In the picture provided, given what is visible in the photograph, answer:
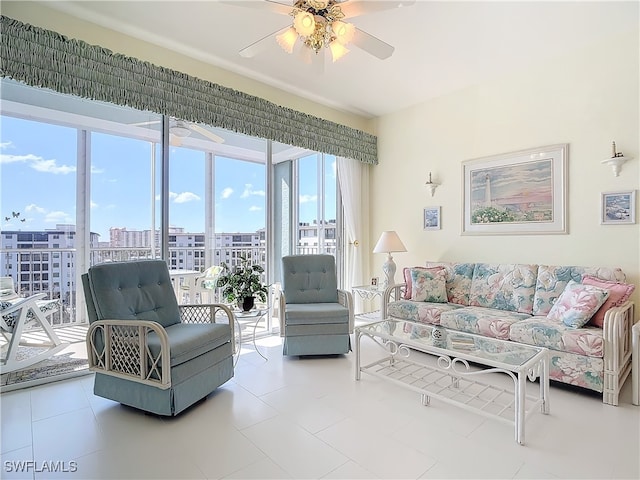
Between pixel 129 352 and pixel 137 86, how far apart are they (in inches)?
78.0

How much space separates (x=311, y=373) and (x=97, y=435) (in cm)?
145

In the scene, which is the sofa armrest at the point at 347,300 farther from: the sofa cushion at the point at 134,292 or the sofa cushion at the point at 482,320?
the sofa cushion at the point at 134,292

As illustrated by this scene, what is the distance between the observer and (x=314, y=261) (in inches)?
140

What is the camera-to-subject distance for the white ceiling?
2430 mm

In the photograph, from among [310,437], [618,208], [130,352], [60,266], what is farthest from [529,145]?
[60,266]

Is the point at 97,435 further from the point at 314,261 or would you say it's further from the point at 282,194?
the point at 282,194

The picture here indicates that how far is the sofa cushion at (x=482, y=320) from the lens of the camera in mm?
2664

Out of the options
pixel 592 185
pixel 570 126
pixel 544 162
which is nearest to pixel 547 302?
pixel 592 185

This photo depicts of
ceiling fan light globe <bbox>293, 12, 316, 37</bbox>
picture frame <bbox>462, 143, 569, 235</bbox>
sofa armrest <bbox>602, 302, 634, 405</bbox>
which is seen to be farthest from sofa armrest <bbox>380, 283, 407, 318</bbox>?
ceiling fan light globe <bbox>293, 12, 316, 37</bbox>

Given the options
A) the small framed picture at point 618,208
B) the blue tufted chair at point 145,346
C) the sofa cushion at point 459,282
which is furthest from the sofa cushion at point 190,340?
the small framed picture at point 618,208

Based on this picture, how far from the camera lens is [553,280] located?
2908 mm

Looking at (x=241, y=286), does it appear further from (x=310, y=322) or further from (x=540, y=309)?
(x=540, y=309)

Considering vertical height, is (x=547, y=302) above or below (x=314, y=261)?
below

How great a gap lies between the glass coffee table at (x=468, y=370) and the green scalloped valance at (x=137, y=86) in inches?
87.4
